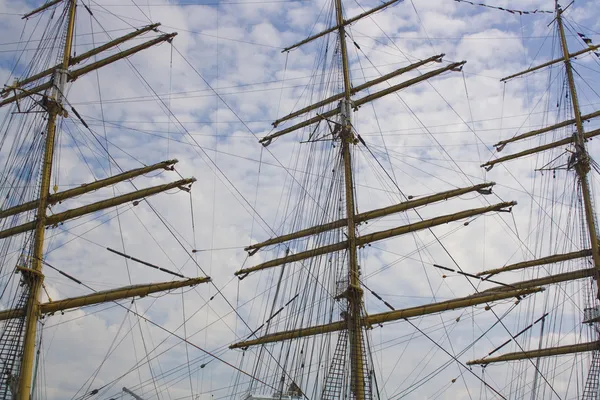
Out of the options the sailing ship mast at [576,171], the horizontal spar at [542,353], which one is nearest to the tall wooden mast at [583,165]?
the sailing ship mast at [576,171]

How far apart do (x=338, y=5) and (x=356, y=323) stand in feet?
63.1

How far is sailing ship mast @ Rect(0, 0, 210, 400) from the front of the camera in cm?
2712

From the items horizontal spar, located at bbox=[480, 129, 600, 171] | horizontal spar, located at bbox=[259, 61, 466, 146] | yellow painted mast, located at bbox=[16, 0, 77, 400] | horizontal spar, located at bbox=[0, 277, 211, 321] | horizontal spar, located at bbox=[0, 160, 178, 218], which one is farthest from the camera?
horizontal spar, located at bbox=[480, 129, 600, 171]

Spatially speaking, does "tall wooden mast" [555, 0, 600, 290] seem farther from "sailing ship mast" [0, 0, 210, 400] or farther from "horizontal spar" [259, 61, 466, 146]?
"sailing ship mast" [0, 0, 210, 400]

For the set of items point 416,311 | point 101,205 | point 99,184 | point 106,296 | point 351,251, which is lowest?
point 106,296

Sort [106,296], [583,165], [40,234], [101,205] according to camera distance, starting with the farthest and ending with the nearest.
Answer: [583,165]
[101,205]
[40,234]
[106,296]

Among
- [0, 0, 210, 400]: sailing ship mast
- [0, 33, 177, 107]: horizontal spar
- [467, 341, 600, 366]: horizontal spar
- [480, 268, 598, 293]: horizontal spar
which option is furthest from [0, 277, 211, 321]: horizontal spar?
[480, 268, 598, 293]: horizontal spar

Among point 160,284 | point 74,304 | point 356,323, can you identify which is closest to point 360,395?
point 356,323

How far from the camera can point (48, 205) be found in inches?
1184

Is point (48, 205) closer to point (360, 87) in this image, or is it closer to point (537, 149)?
point (360, 87)

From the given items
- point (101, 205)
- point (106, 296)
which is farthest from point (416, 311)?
point (101, 205)

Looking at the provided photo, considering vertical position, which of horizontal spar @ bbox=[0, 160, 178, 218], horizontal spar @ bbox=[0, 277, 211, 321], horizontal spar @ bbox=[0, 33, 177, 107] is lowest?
horizontal spar @ bbox=[0, 277, 211, 321]

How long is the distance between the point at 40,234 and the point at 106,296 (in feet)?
13.2

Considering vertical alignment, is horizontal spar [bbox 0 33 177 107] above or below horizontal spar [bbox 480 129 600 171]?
below
